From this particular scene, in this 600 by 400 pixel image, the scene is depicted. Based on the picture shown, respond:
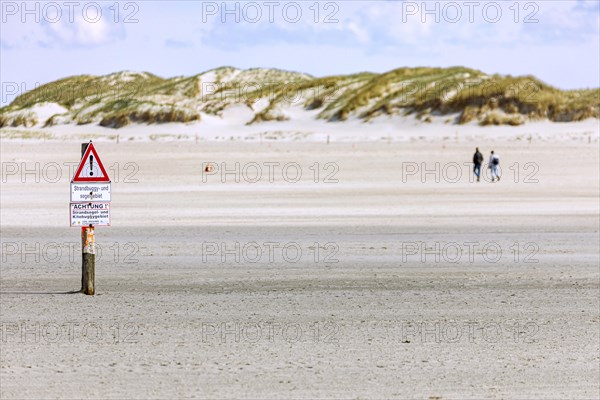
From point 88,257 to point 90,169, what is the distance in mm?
1357

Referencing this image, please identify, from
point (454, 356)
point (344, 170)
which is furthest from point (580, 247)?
point (344, 170)

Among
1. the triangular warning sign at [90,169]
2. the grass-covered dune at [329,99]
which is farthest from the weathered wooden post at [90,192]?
the grass-covered dune at [329,99]

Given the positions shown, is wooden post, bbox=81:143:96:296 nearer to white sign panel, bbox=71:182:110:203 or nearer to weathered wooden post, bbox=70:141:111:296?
weathered wooden post, bbox=70:141:111:296

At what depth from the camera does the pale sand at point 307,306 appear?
31.2 feet

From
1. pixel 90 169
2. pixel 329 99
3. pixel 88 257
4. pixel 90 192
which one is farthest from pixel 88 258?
pixel 329 99

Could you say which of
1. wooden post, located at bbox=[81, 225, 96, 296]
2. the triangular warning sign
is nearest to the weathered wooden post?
the triangular warning sign

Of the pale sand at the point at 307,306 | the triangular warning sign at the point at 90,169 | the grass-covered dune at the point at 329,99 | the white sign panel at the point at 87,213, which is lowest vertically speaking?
the pale sand at the point at 307,306

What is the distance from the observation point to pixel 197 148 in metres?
58.0

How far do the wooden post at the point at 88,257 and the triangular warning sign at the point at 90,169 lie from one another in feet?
2.23

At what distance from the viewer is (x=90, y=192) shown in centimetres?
1274

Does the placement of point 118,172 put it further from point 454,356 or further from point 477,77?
point 477,77

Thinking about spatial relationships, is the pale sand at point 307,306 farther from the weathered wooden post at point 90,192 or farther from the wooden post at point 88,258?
the weathered wooden post at point 90,192

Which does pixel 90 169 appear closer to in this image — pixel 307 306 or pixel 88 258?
pixel 88 258

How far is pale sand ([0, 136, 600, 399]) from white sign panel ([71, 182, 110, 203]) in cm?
135
